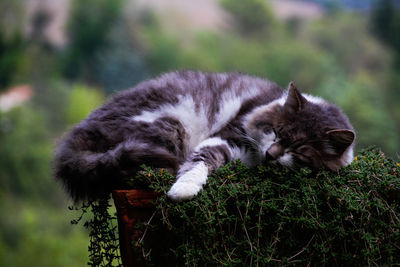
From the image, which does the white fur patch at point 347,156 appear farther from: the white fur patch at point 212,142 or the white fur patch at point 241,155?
the white fur patch at point 212,142

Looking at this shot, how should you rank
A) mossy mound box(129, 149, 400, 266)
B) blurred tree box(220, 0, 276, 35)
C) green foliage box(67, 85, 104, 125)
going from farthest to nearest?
1. blurred tree box(220, 0, 276, 35)
2. green foliage box(67, 85, 104, 125)
3. mossy mound box(129, 149, 400, 266)

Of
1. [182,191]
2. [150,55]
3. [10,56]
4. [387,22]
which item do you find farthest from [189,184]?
[387,22]

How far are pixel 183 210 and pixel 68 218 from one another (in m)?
3.14

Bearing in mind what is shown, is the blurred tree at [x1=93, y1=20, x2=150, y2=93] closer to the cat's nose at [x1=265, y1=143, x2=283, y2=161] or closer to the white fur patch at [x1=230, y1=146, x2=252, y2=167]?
the white fur patch at [x1=230, y1=146, x2=252, y2=167]

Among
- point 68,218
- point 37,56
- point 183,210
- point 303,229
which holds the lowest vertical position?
point 68,218

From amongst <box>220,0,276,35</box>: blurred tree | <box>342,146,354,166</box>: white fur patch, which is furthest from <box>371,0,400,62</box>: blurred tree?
<box>342,146,354,166</box>: white fur patch

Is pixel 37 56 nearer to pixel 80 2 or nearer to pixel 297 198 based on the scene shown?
pixel 80 2

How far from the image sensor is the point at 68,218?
4.12 meters

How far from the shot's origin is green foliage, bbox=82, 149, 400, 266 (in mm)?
1355

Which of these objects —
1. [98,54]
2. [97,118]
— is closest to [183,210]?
[97,118]

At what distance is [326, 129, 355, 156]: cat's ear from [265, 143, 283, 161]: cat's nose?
215 millimetres

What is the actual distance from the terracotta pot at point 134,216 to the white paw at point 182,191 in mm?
67

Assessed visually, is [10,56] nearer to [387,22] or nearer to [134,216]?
[134,216]

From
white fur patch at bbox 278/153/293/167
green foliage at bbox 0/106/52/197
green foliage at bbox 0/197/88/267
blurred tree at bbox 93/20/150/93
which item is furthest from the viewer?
blurred tree at bbox 93/20/150/93
